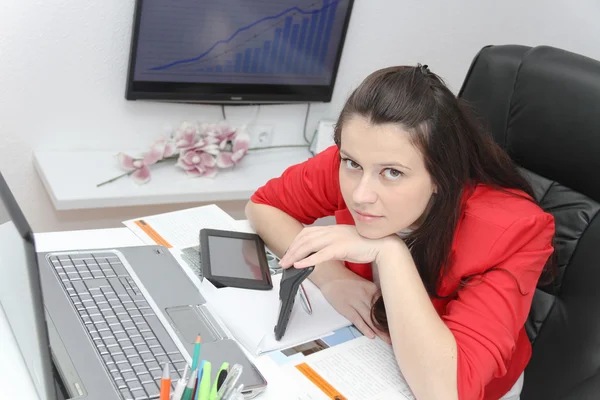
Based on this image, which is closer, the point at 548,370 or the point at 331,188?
the point at 548,370

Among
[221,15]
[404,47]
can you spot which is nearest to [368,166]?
[221,15]

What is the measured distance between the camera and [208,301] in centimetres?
113

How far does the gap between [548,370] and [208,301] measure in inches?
27.2

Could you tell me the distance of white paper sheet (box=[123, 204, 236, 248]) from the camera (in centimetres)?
131

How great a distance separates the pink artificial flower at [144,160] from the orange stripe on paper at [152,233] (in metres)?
0.59

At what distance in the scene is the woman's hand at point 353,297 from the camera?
1.13 metres

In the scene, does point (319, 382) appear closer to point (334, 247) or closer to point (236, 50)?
Result: point (334, 247)

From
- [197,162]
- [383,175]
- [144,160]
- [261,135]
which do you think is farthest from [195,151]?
[383,175]

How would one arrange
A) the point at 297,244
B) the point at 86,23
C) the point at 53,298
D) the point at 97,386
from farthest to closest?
1. the point at 86,23
2. the point at 297,244
3. the point at 53,298
4. the point at 97,386

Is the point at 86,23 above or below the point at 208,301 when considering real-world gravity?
above

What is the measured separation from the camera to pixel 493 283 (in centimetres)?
109

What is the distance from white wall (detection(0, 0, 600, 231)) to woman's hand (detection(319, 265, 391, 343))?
103 cm

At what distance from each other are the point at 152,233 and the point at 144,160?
0.68m

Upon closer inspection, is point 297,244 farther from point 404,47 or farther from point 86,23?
point 404,47
